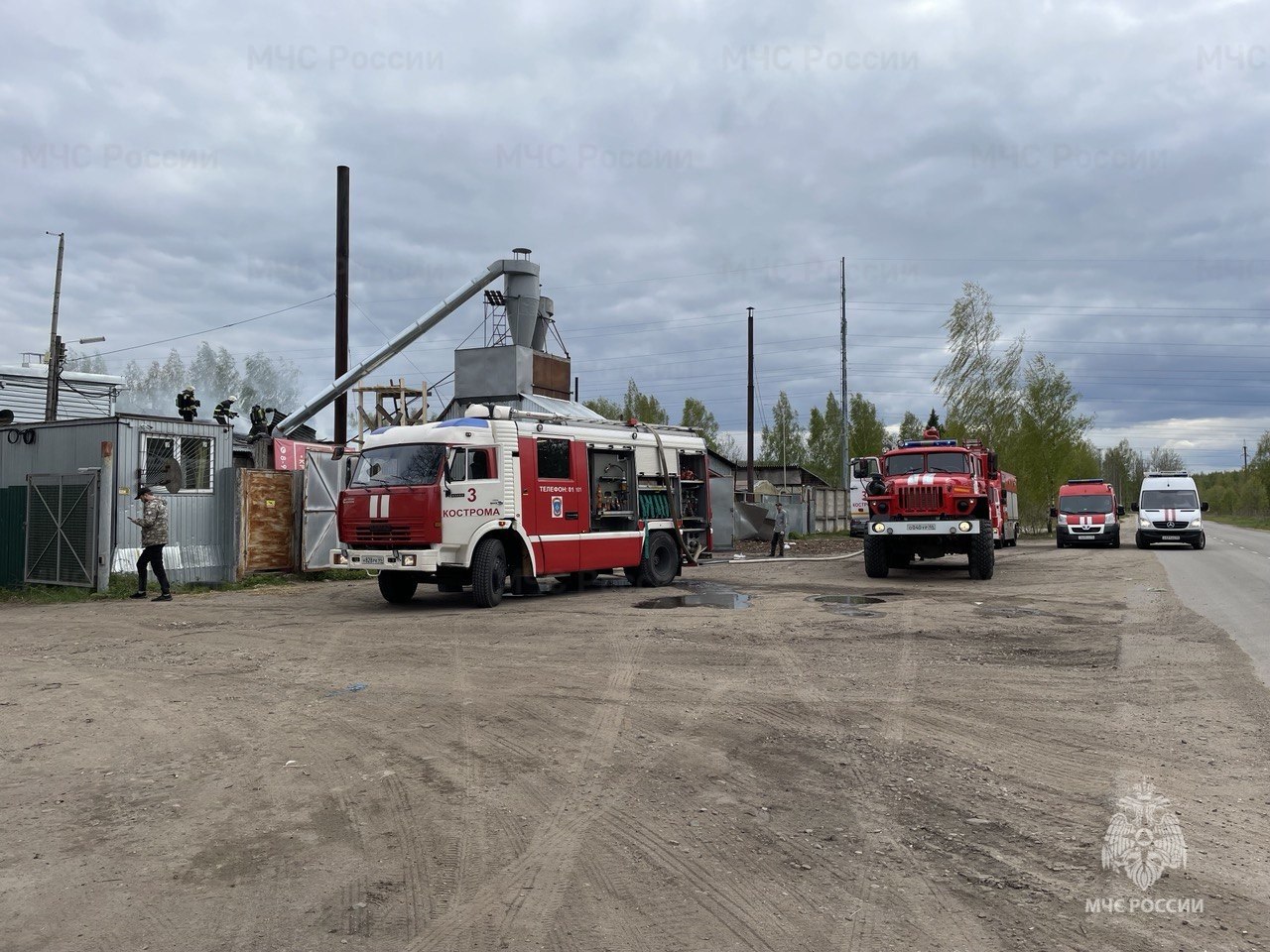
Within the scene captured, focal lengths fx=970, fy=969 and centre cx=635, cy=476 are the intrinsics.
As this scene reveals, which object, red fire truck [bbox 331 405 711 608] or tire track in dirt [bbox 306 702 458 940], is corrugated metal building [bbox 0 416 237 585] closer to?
red fire truck [bbox 331 405 711 608]

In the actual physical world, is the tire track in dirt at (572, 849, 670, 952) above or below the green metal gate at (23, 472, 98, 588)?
below

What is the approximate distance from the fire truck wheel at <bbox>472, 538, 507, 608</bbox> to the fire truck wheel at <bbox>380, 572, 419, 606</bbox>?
1.33 metres

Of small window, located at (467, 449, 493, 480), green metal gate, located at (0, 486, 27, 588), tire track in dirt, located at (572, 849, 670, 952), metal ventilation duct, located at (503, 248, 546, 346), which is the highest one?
metal ventilation duct, located at (503, 248, 546, 346)

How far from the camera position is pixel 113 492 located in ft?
55.3

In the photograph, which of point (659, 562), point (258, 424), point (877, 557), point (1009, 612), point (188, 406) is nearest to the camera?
point (1009, 612)

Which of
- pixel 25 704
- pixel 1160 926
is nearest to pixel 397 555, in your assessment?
pixel 25 704

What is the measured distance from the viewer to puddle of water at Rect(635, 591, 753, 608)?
48.4 feet

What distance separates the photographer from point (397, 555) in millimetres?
A: 14227

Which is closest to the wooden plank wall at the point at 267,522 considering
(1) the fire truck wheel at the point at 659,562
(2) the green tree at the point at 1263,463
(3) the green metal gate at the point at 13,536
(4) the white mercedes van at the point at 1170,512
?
(3) the green metal gate at the point at 13,536

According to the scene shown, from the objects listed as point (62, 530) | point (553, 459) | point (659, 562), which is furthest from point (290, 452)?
point (659, 562)

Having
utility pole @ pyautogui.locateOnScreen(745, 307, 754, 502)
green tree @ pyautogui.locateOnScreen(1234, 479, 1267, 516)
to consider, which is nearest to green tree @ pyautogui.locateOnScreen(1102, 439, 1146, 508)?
green tree @ pyautogui.locateOnScreen(1234, 479, 1267, 516)

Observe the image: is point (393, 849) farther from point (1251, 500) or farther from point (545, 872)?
point (1251, 500)

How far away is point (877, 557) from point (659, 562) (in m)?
4.63

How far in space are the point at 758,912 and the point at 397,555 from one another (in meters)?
11.0
